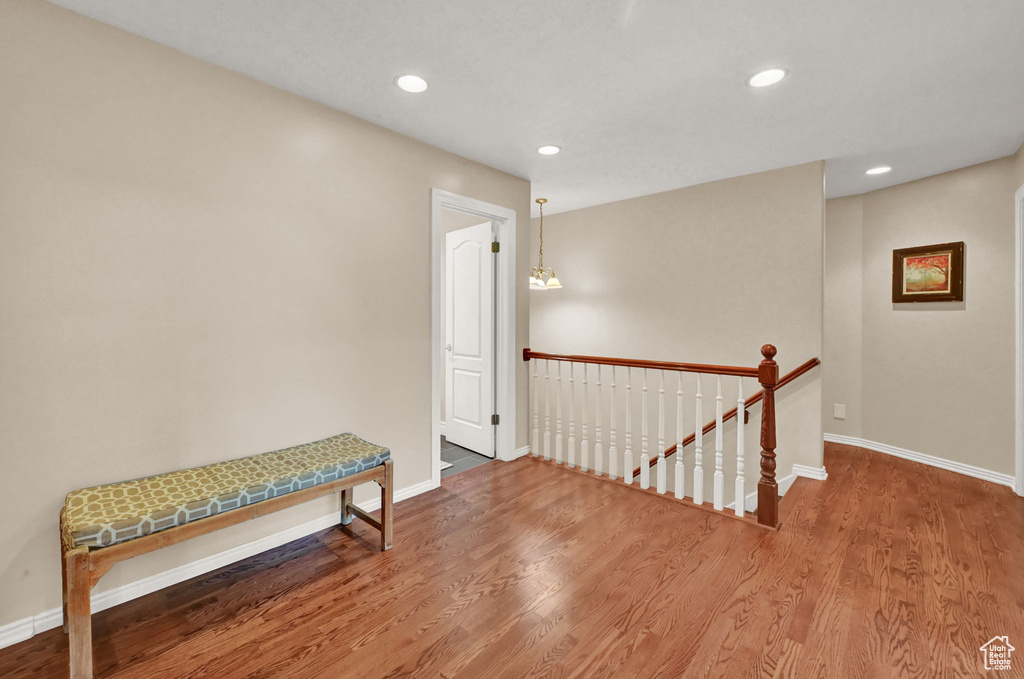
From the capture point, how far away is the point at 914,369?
385 centimetres

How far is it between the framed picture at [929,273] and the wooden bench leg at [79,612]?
557cm

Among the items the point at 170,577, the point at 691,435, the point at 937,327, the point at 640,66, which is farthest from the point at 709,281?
the point at 170,577

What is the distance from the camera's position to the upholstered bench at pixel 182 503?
4.73 ft

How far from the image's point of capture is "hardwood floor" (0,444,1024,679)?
1.56 m

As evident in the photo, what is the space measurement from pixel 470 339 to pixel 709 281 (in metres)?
2.23

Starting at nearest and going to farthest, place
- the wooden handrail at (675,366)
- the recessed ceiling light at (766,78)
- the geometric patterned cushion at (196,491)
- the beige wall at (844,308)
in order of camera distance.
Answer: the geometric patterned cushion at (196,491) < the recessed ceiling light at (766,78) < the wooden handrail at (675,366) < the beige wall at (844,308)

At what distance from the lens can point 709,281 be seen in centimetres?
393

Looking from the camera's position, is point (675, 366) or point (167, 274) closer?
point (167, 274)

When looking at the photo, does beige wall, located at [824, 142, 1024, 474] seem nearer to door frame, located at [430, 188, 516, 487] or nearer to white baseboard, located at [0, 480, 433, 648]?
door frame, located at [430, 188, 516, 487]

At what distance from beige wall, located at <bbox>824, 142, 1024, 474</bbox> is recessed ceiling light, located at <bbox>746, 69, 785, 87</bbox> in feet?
7.93

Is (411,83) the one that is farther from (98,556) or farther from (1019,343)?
(1019,343)

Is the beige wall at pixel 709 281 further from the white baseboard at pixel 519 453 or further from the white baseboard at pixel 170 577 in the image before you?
the white baseboard at pixel 170 577

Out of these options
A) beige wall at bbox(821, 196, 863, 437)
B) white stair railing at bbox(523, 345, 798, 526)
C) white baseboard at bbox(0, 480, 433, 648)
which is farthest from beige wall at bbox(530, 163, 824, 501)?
white baseboard at bbox(0, 480, 433, 648)

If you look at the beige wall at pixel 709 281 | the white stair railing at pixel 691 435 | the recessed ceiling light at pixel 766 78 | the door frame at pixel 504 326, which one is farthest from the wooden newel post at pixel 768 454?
the door frame at pixel 504 326
